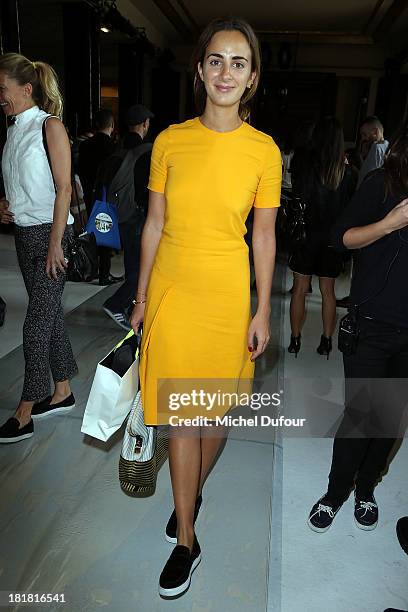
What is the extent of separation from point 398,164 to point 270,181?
380 mm

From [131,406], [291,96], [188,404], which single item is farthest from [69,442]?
[291,96]

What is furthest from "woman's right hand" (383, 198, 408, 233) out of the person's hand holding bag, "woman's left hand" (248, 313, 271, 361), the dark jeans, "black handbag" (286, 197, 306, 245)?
the dark jeans

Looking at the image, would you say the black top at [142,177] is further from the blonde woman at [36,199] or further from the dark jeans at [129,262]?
the blonde woman at [36,199]

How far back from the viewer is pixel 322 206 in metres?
3.07

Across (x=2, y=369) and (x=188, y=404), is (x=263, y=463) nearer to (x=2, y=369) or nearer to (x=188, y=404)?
(x=188, y=404)

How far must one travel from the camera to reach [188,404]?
1591 millimetres

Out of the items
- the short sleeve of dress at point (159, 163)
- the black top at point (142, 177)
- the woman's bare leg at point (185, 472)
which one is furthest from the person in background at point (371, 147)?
the woman's bare leg at point (185, 472)

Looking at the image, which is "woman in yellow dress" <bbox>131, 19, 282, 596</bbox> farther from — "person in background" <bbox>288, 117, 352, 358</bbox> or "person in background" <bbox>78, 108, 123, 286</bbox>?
"person in background" <bbox>78, 108, 123, 286</bbox>

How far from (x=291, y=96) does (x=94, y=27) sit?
6.86 metres

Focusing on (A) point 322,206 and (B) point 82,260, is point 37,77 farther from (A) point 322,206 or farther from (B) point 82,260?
(A) point 322,206

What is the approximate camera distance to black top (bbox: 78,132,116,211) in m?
5.16

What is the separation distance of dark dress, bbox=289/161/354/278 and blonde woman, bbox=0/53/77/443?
4.83 feet

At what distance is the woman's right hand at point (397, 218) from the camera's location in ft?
4.77

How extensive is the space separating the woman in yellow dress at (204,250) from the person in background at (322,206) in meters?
1.54
